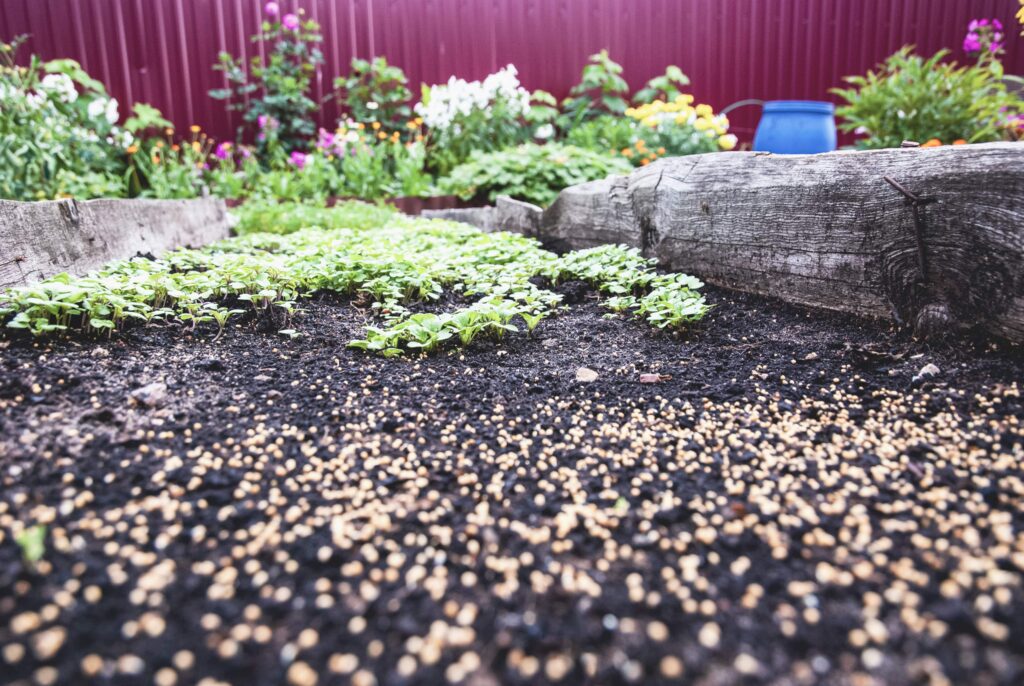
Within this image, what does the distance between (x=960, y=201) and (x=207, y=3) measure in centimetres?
791

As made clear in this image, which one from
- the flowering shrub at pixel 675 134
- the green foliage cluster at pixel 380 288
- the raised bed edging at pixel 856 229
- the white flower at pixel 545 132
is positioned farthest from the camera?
the white flower at pixel 545 132

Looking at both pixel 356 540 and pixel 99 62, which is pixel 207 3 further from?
pixel 356 540

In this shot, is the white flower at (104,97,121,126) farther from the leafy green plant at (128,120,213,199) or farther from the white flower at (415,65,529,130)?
the white flower at (415,65,529,130)

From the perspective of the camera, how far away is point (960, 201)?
1.74 metres

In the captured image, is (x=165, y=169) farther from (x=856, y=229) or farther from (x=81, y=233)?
(x=856, y=229)

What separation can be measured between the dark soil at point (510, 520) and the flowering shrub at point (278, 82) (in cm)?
553

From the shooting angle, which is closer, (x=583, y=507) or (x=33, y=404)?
(x=583, y=507)

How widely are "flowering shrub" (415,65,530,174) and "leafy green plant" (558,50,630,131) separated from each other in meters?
0.77

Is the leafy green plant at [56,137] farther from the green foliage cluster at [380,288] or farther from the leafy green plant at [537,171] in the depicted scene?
the leafy green plant at [537,171]

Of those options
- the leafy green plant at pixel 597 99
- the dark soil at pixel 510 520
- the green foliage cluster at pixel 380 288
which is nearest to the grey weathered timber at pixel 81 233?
the green foliage cluster at pixel 380 288

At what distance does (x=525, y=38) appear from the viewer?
24.5 feet

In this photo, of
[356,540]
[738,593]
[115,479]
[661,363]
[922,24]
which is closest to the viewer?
[738,593]

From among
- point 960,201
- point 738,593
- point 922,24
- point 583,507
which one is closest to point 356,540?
point 583,507

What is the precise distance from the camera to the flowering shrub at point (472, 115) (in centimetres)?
620
